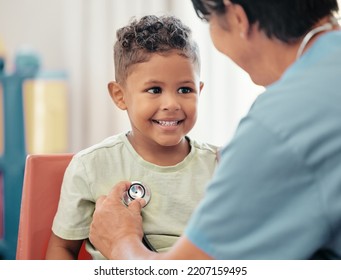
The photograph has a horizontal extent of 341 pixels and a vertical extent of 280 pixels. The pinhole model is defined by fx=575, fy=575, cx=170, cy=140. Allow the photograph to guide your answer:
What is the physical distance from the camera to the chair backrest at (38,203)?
1126mm

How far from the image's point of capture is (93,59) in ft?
8.07

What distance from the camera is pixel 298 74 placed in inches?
28.3

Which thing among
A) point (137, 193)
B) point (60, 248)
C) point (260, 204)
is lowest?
point (60, 248)

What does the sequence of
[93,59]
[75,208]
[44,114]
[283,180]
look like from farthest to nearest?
[93,59]
[44,114]
[75,208]
[283,180]

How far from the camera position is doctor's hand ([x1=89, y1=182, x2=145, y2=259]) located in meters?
0.93

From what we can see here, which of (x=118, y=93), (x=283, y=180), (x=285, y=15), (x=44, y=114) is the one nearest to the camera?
(x=283, y=180)

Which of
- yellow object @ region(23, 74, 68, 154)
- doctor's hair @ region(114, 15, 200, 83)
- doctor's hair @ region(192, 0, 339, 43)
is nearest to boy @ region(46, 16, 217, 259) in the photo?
doctor's hair @ region(114, 15, 200, 83)

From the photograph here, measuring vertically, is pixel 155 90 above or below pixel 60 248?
above

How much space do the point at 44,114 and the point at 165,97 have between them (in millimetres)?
1286

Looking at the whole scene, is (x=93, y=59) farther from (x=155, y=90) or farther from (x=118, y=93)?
(x=155, y=90)

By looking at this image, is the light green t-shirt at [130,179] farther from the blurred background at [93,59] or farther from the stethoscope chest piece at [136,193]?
the blurred background at [93,59]

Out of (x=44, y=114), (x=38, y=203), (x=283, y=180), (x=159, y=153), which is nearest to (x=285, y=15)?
(x=283, y=180)

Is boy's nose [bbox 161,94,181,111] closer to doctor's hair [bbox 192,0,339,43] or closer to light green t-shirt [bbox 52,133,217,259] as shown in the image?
light green t-shirt [bbox 52,133,217,259]

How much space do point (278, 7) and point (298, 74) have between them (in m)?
0.12
